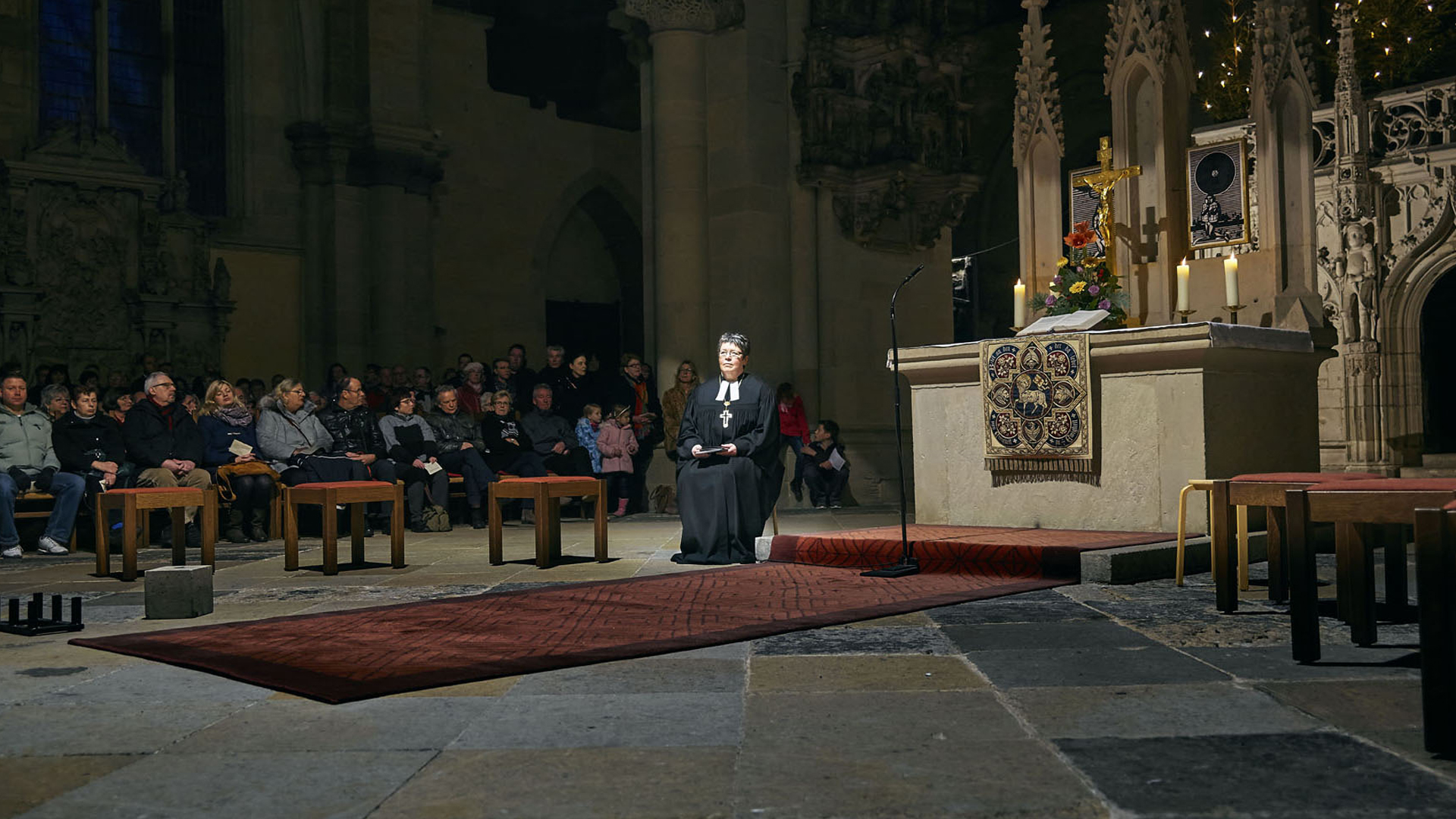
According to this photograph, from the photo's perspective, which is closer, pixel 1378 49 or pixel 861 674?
pixel 861 674

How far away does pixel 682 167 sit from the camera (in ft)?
46.9

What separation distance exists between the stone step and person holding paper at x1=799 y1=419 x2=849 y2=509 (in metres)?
6.47

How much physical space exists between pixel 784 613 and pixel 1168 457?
2.98 metres

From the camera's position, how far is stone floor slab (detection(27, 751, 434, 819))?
9.04 feet

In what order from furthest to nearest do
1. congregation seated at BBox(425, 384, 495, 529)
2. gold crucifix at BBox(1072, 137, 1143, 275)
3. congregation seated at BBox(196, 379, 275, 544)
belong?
congregation seated at BBox(425, 384, 495, 529) < congregation seated at BBox(196, 379, 275, 544) < gold crucifix at BBox(1072, 137, 1143, 275)

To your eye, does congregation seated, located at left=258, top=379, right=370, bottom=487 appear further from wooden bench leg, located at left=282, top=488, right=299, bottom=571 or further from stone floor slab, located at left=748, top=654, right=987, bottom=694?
stone floor slab, located at left=748, top=654, right=987, bottom=694

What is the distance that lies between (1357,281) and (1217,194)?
7368mm

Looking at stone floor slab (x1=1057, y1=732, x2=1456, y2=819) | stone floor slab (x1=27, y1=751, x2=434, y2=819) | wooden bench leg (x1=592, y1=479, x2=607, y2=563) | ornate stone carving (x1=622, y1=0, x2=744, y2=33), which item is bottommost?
stone floor slab (x1=27, y1=751, x2=434, y2=819)

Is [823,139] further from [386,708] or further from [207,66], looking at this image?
[386,708]

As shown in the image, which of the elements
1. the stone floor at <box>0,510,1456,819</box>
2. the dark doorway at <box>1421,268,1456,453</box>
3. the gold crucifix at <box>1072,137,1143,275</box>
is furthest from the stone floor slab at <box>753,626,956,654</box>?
the dark doorway at <box>1421,268,1456,453</box>

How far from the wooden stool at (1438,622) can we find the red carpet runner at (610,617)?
8.19 feet

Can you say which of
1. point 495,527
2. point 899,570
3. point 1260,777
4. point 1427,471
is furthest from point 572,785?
point 1427,471

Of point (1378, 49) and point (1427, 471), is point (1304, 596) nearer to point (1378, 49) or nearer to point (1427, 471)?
point (1427, 471)

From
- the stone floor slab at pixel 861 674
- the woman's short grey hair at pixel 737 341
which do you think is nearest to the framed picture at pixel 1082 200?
the woman's short grey hair at pixel 737 341
